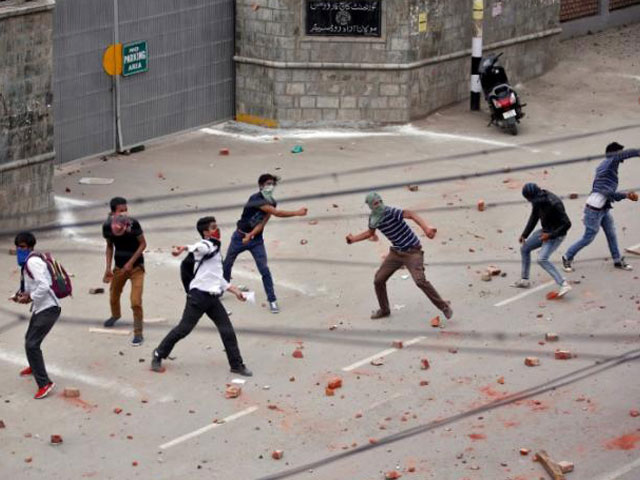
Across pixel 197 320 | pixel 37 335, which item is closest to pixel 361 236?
pixel 197 320

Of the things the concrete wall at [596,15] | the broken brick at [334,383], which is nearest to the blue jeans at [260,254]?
the broken brick at [334,383]

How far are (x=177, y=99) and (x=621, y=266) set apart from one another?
28.9 feet

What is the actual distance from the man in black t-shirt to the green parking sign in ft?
25.5

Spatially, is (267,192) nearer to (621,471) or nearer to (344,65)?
(621,471)

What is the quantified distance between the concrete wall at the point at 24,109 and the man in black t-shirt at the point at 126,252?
416cm

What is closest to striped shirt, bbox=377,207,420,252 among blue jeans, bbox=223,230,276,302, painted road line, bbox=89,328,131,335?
blue jeans, bbox=223,230,276,302

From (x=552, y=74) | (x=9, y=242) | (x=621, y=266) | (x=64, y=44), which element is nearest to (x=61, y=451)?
(x=9, y=242)

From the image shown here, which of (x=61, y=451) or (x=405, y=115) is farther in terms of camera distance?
(x=405, y=115)

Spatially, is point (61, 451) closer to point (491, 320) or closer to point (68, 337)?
point (68, 337)

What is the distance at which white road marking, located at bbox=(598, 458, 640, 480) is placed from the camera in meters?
12.4

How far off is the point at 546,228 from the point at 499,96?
7.68 m

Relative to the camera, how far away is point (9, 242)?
1873cm

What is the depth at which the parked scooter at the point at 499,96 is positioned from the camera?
24.0 meters

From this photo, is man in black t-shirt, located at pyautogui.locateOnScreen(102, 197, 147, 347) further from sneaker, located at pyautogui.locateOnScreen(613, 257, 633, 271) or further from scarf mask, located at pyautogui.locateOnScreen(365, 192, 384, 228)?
sneaker, located at pyautogui.locateOnScreen(613, 257, 633, 271)
